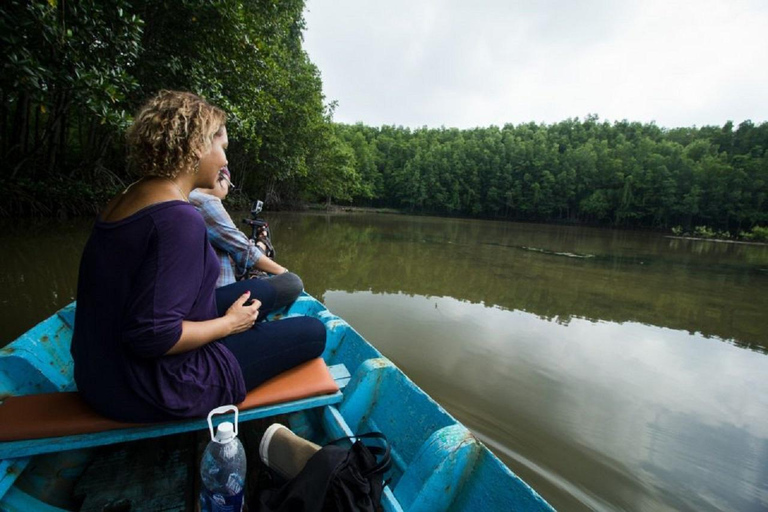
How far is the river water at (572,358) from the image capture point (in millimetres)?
2510

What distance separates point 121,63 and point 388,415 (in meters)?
6.19

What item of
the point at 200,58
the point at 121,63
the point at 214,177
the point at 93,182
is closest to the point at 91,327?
the point at 214,177

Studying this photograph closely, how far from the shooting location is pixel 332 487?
1.12m

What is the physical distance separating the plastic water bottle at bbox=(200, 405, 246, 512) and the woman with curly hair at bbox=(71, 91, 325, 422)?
212mm

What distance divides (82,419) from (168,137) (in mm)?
986

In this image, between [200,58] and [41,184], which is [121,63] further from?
[41,184]

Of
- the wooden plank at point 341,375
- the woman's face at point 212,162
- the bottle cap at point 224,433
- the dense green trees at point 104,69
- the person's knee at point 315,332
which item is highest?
the dense green trees at point 104,69

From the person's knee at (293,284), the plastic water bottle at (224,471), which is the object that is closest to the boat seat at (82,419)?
the plastic water bottle at (224,471)

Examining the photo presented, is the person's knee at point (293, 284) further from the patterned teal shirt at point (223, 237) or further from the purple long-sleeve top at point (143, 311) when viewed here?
the purple long-sleeve top at point (143, 311)

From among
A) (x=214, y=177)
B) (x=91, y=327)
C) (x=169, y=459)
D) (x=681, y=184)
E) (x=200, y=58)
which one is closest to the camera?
(x=91, y=327)

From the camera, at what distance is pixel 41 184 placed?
942 centimetres

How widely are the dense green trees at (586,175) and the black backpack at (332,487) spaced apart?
4549cm

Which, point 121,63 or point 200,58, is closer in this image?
point 121,63

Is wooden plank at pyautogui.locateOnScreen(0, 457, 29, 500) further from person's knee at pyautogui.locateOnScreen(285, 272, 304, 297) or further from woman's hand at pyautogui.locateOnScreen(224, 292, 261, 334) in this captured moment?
person's knee at pyautogui.locateOnScreen(285, 272, 304, 297)
